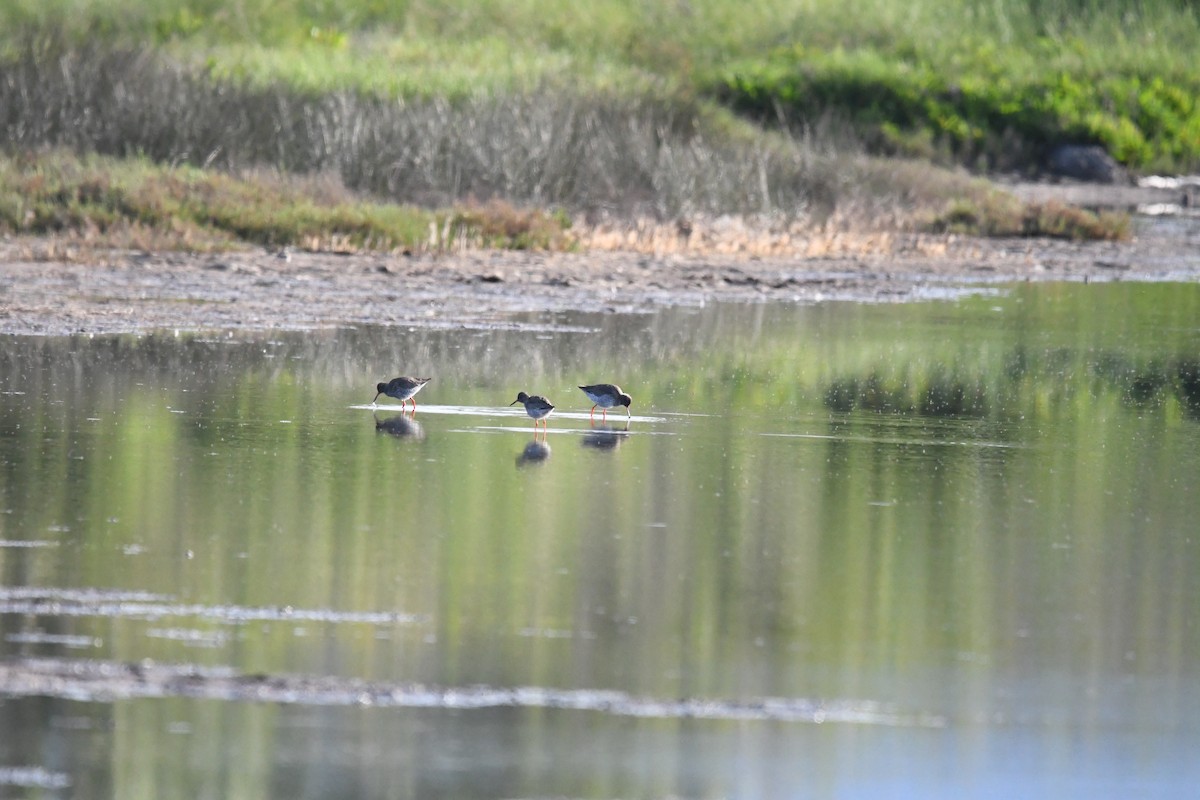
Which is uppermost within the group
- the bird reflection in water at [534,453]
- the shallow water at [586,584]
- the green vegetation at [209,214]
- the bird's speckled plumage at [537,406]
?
the green vegetation at [209,214]

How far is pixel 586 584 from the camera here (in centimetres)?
863

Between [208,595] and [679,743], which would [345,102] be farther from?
[679,743]

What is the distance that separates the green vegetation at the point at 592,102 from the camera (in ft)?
97.5

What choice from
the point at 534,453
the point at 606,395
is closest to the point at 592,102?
the point at 606,395

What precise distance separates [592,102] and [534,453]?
21930 millimetres

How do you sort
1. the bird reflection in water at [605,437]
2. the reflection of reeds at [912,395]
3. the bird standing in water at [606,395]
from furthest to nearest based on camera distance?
the reflection of reeds at [912,395], the bird standing in water at [606,395], the bird reflection in water at [605,437]

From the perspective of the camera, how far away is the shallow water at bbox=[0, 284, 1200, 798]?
6426 mm

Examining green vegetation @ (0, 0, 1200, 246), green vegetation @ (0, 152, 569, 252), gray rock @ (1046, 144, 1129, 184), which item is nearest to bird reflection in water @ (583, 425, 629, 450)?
green vegetation @ (0, 152, 569, 252)

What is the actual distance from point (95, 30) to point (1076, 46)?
3252cm

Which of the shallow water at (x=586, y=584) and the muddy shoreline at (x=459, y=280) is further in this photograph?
the muddy shoreline at (x=459, y=280)

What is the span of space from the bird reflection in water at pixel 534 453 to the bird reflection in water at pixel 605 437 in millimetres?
262

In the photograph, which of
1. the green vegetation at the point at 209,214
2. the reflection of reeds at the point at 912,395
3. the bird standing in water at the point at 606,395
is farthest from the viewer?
the green vegetation at the point at 209,214

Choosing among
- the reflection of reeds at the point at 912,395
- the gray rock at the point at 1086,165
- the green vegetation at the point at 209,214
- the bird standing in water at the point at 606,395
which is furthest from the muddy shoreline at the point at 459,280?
the gray rock at the point at 1086,165

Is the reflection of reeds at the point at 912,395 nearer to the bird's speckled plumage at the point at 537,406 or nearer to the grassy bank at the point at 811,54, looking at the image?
the bird's speckled plumage at the point at 537,406
